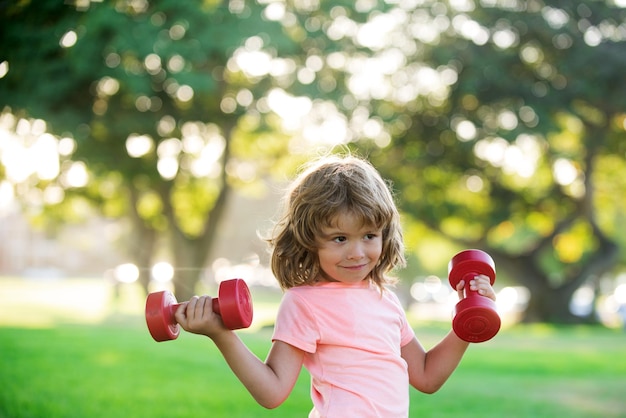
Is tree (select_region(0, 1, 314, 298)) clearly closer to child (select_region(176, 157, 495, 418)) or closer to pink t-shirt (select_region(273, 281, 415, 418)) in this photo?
child (select_region(176, 157, 495, 418))

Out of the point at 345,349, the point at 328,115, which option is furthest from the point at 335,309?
the point at 328,115

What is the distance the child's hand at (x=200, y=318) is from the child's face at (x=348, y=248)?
370 millimetres

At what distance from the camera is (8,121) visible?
14.0 meters

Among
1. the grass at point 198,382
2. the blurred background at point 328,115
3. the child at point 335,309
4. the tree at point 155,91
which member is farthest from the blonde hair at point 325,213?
the blurred background at point 328,115

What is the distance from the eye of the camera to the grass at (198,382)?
6.02 m

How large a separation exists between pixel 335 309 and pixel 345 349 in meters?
0.12

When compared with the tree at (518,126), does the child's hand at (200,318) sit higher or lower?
lower

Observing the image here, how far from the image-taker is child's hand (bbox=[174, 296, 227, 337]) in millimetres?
2199

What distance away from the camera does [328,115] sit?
17578 mm

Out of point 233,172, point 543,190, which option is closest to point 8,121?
point 233,172

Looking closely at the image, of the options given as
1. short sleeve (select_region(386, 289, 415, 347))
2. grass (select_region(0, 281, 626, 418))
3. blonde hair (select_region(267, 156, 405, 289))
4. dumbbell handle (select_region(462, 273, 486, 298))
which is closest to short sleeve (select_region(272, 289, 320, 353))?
blonde hair (select_region(267, 156, 405, 289))

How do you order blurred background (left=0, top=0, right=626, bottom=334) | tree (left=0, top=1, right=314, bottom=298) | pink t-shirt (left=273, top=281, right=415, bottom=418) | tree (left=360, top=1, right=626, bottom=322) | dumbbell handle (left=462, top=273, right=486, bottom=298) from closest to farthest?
pink t-shirt (left=273, top=281, right=415, bottom=418) < dumbbell handle (left=462, top=273, right=486, bottom=298) < tree (left=0, top=1, right=314, bottom=298) < blurred background (left=0, top=0, right=626, bottom=334) < tree (left=360, top=1, right=626, bottom=322)

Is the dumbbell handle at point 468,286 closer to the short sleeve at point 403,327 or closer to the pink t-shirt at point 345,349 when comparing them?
the short sleeve at point 403,327

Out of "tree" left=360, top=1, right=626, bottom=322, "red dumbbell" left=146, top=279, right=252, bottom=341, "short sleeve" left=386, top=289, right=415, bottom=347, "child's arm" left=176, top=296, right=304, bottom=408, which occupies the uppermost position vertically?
"tree" left=360, top=1, right=626, bottom=322
